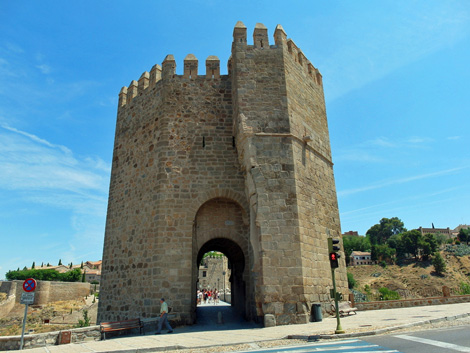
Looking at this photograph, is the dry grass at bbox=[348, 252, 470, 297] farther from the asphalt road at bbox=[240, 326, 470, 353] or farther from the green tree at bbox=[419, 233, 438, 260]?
the asphalt road at bbox=[240, 326, 470, 353]

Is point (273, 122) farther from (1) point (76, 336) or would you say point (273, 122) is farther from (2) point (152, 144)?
(1) point (76, 336)

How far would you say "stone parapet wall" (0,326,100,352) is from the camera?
7055 mm

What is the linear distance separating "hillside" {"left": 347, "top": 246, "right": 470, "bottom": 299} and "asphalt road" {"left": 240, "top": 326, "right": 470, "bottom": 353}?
52.3 m

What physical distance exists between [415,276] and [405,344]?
65.6 meters

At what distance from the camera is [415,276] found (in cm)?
6056

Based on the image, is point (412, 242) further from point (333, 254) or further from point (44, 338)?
point (44, 338)

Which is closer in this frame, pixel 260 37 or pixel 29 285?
pixel 29 285

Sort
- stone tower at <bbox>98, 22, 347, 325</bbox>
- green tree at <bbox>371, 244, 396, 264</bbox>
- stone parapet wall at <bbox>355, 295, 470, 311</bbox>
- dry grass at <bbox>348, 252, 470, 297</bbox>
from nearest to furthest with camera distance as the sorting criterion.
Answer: stone tower at <bbox>98, 22, 347, 325</bbox>
stone parapet wall at <bbox>355, 295, 470, 311</bbox>
dry grass at <bbox>348, 252, 470, 297</bbox>
green tree at <bbox>371, 244, 396, 264</bbox>

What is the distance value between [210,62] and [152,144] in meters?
4.05

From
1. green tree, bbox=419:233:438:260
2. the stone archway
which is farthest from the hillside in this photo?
the stone archway

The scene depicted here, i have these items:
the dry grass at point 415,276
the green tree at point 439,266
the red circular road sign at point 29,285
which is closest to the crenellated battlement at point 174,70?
the red circular road sign at point 29,285

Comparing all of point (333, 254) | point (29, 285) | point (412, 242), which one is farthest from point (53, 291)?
point (412, 242)

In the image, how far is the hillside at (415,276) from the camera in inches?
2135

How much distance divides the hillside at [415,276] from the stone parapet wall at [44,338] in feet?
177
